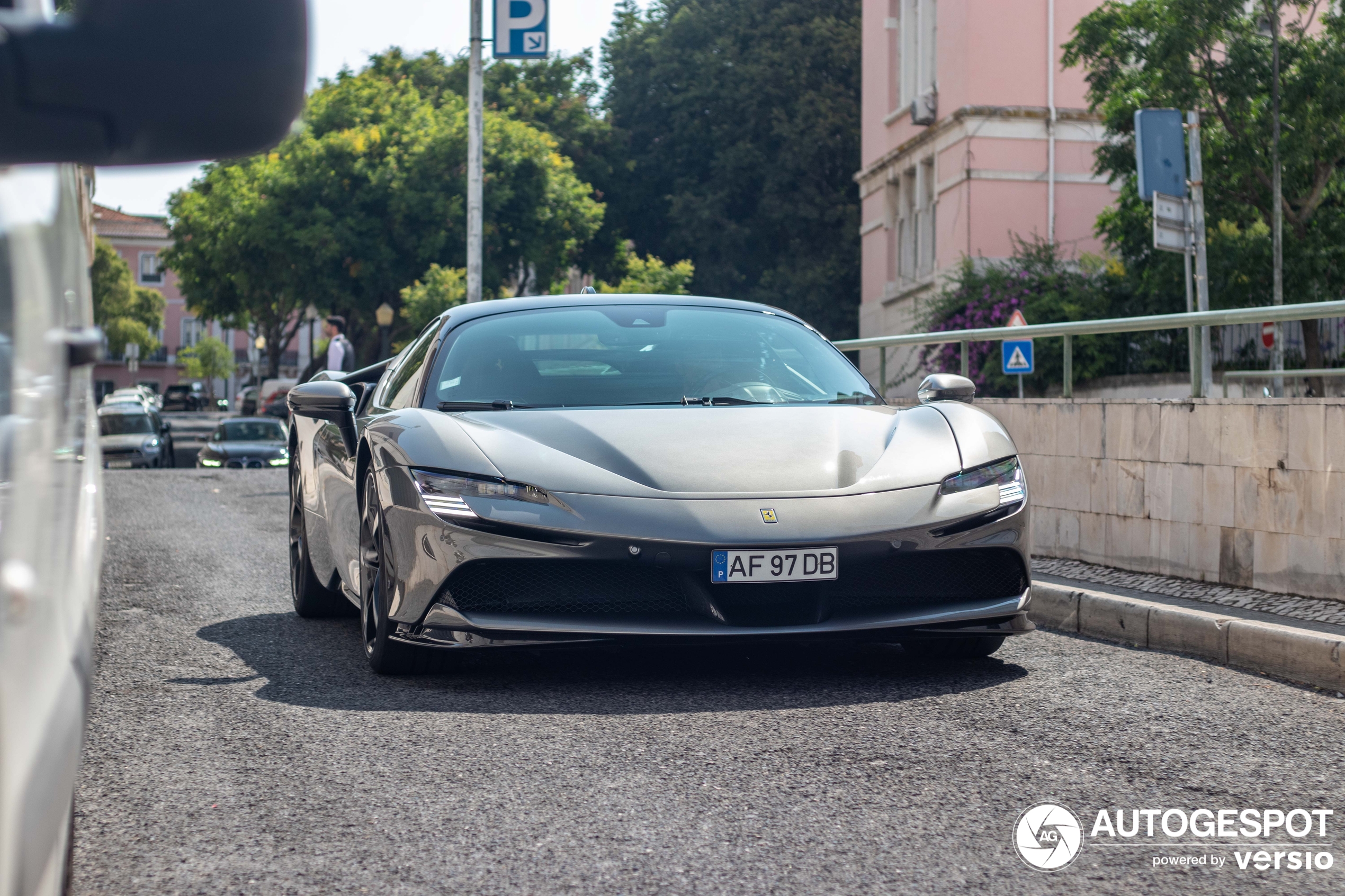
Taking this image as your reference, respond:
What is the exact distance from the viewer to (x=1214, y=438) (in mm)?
7367

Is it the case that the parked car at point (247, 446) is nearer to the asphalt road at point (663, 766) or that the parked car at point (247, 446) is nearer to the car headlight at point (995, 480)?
the asphalt road at point (663, 766)

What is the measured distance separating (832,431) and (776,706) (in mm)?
1069

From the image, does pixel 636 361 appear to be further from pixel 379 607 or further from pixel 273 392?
pixel 273 392

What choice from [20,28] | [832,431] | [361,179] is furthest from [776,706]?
[361,179]

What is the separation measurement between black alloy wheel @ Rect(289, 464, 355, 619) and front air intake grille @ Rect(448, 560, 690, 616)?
195 cm

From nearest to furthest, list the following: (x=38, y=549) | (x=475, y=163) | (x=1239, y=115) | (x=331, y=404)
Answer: (x=38, y=549), (x=331, y=404), (x=1239, y=115), (x=475, y=163)

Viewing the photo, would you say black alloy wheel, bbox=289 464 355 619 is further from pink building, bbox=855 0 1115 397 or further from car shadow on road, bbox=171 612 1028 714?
pink building, bbox=855 0 1115 397

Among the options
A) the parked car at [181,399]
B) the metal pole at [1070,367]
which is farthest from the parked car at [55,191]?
the parked car at [181,399]

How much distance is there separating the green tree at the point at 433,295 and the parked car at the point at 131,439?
25.9 feet

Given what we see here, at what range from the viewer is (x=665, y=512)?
488cm

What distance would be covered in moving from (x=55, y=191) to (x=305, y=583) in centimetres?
Answer: 468

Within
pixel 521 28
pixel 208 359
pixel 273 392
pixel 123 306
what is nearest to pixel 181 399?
pixel 208 359

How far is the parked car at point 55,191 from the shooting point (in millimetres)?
1498

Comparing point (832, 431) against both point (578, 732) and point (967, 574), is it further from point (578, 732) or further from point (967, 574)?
point (578, 732)
